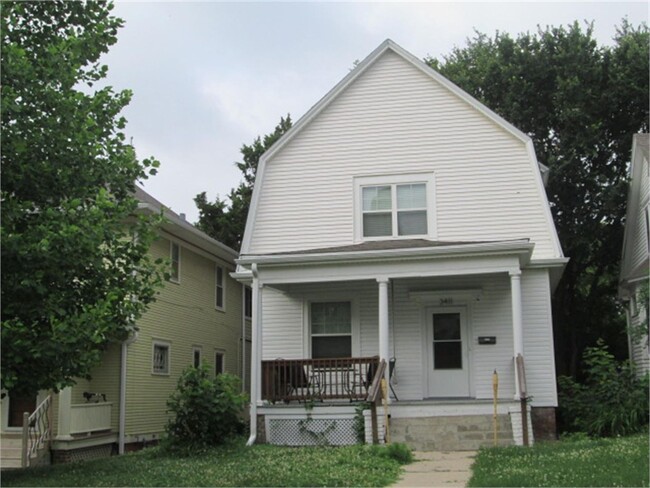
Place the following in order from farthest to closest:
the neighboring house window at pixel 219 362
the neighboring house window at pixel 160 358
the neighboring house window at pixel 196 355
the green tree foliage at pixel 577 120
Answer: the neighboring house window at pixel 219 362 < the green tree foliage at pixel 577 120 < the neighboring house window at pixel 196 355 < the neighboring house window at pixel 160 358

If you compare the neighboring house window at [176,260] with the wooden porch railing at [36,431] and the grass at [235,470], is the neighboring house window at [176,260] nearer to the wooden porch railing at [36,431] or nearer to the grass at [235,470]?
the wooden porch railing at [36,431]

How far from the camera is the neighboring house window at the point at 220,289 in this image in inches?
926

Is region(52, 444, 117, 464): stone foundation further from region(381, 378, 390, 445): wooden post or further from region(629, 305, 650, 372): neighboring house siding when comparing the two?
Result: region(629, 305, 650, 372): neighboring house siding

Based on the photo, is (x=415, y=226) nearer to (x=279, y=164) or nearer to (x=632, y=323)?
(x=279, y=164)

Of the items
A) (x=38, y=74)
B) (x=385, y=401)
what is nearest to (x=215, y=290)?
(x=385, y=401)

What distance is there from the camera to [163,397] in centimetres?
2006

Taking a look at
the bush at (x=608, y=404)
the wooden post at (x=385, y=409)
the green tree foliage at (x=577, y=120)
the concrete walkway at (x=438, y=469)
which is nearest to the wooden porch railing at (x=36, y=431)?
the wooden post at (x=385, y=409)

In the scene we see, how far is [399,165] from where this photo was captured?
55.5ft

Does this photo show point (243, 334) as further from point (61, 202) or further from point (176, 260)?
point (61, 202)

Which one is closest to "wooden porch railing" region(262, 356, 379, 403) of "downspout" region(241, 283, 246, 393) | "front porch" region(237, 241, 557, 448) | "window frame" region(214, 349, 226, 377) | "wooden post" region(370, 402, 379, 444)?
"front porch" region(237, 241, 557, 448)

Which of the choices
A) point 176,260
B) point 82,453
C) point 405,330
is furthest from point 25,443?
point 405,330

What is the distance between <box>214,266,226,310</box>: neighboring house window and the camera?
23519 mm

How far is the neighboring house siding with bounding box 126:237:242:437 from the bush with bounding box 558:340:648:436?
982 cm

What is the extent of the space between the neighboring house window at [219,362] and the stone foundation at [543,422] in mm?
11130
